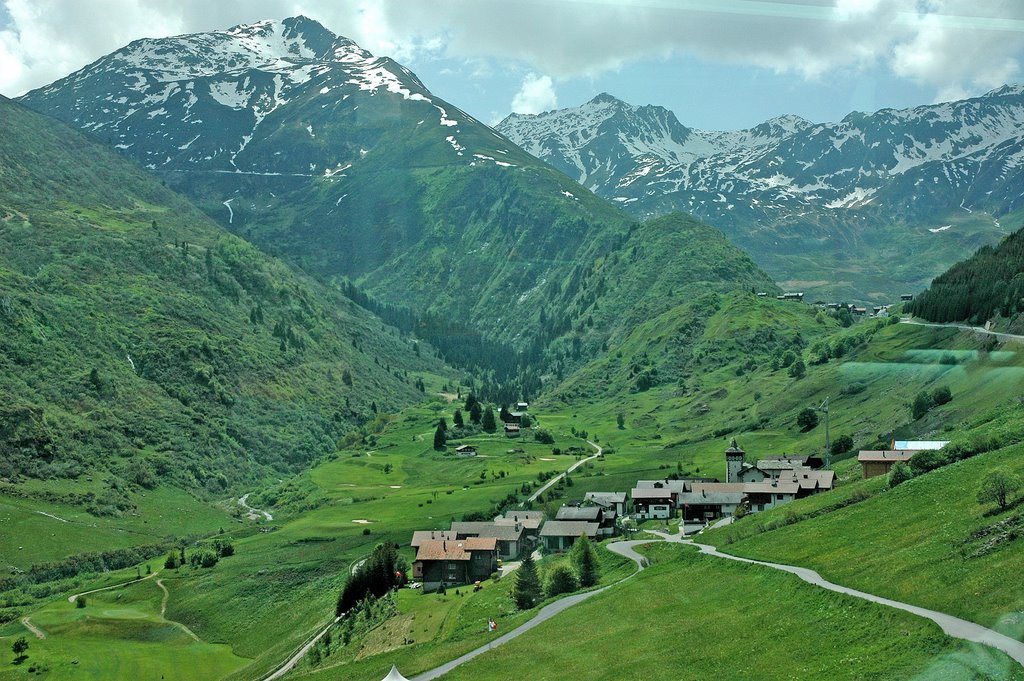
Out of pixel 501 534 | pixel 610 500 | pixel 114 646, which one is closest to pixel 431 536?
pixel 501 534

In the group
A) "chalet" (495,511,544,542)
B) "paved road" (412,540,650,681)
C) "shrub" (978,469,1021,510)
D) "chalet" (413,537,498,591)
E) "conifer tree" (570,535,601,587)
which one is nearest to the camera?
→ "shrub" (978,469,1021,510)

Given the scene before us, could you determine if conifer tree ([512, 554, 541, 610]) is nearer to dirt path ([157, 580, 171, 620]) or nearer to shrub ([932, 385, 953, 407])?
dirt path ([157, 580, 171, 620])

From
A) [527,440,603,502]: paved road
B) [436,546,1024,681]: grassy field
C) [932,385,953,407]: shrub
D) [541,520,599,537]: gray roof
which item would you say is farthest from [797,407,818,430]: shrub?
[436,546,1024,681]: grassy field

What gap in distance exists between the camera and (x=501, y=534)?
119625 millimetres

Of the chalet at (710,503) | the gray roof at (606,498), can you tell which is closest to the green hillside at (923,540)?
the chalet at (710,503)

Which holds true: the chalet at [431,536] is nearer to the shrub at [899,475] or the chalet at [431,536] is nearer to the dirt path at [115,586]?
the dirt path at [115,586]

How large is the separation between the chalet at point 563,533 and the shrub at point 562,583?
108 feet

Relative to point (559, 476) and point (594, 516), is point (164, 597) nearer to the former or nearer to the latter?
point (594, 516)

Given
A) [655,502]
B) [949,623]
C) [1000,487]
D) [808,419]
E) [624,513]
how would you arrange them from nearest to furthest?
[949,623], [1000,487], [655,502], [624,513], [808,419]

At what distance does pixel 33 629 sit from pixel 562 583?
72.5 meters

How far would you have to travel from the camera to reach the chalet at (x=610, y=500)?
5315 inches

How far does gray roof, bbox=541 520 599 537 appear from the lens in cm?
11744

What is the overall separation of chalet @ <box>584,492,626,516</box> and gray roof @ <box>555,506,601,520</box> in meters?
7.06

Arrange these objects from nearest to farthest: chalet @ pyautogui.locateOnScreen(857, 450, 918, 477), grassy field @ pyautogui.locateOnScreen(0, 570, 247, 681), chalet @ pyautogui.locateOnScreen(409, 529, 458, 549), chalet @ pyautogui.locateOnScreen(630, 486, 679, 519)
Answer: grassy field @ pyautogui.locateOnScreen(0, 570, 247, 681) → chalet @ pyautogui.locateOnScreen(857, 450, 918, 477) → chalet @ pyautogui.locateOnScreen(409, 529, 458, 549) → chalet @ pyautogui.locateOnScreen(630, 486, 679, 519)
